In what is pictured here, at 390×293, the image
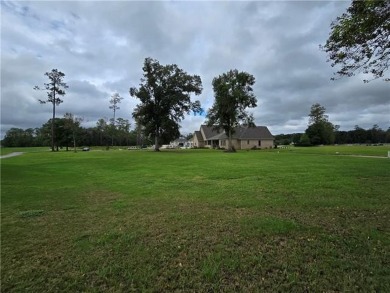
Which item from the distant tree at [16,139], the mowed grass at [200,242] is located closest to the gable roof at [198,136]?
the mowed grass at [200,242]

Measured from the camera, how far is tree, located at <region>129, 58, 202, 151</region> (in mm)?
46312

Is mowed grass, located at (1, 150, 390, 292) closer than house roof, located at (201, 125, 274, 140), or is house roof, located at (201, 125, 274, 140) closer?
mowed grass, located at (1, 150, 390, 292)

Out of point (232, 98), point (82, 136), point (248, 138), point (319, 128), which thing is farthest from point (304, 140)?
point (82, 136)

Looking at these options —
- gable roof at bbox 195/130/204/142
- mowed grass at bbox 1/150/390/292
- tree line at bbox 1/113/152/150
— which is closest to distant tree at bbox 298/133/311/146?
gable roof at bbox 195/130/204/142

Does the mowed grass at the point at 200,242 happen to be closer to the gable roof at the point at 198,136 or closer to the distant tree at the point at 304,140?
the gable roof at the point at 198,136

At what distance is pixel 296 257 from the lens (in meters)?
4.04

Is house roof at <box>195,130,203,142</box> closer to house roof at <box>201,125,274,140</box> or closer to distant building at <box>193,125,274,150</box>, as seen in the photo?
distant building at <box>193,125,274,150</box>

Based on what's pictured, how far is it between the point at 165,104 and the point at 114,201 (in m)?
40.0

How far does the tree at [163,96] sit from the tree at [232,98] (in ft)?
17.6

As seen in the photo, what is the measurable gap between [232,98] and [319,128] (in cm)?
4974

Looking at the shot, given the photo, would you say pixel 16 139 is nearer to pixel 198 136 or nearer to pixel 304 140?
pixel 198 136

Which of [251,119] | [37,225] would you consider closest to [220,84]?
[251,119]

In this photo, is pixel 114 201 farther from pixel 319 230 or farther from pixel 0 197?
pixel 319 230

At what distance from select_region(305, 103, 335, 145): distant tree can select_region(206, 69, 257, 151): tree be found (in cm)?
4346
